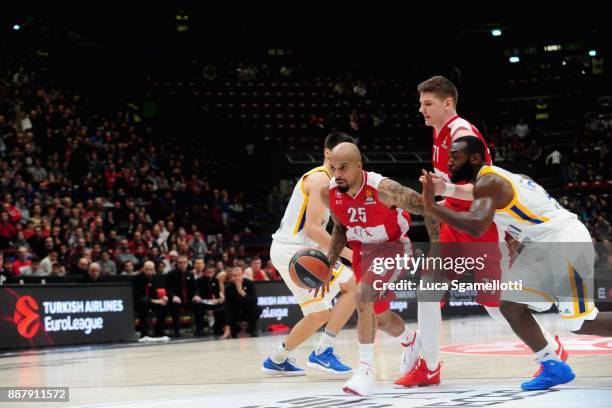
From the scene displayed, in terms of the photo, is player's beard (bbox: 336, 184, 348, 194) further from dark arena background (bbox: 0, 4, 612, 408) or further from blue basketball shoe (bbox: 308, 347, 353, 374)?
blue basketball shoe (bbox: 308, 347, 353, 374)

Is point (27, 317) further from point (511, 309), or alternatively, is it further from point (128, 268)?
point (511, 309)

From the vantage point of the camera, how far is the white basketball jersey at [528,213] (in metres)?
6.01

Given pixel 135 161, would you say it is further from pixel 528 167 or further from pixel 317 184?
pixel 317 184

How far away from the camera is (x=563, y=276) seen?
6.16m

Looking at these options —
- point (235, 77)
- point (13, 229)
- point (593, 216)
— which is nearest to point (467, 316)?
point (593, 216)

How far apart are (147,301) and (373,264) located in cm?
903

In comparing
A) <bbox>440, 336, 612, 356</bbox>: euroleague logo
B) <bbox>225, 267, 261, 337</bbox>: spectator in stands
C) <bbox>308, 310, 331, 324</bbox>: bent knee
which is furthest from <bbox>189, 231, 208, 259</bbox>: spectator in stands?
<bbox>308, 310, 331, 324</bbox>: bent knee

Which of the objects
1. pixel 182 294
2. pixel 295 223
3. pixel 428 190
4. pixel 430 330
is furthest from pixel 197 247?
pixel 428 190

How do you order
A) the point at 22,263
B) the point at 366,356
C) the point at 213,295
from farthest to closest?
the point at 213,295 → the point at 22,263 → the point at 366,356

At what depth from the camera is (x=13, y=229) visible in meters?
16.9

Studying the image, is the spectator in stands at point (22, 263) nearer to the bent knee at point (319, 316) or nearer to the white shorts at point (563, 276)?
the bent knee at point (319, 316)

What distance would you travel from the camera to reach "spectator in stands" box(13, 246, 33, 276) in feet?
49.5

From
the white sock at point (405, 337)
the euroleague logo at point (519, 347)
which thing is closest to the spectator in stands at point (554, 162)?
the euroleague logo at point (519, 347)

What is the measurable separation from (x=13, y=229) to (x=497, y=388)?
12608mm
